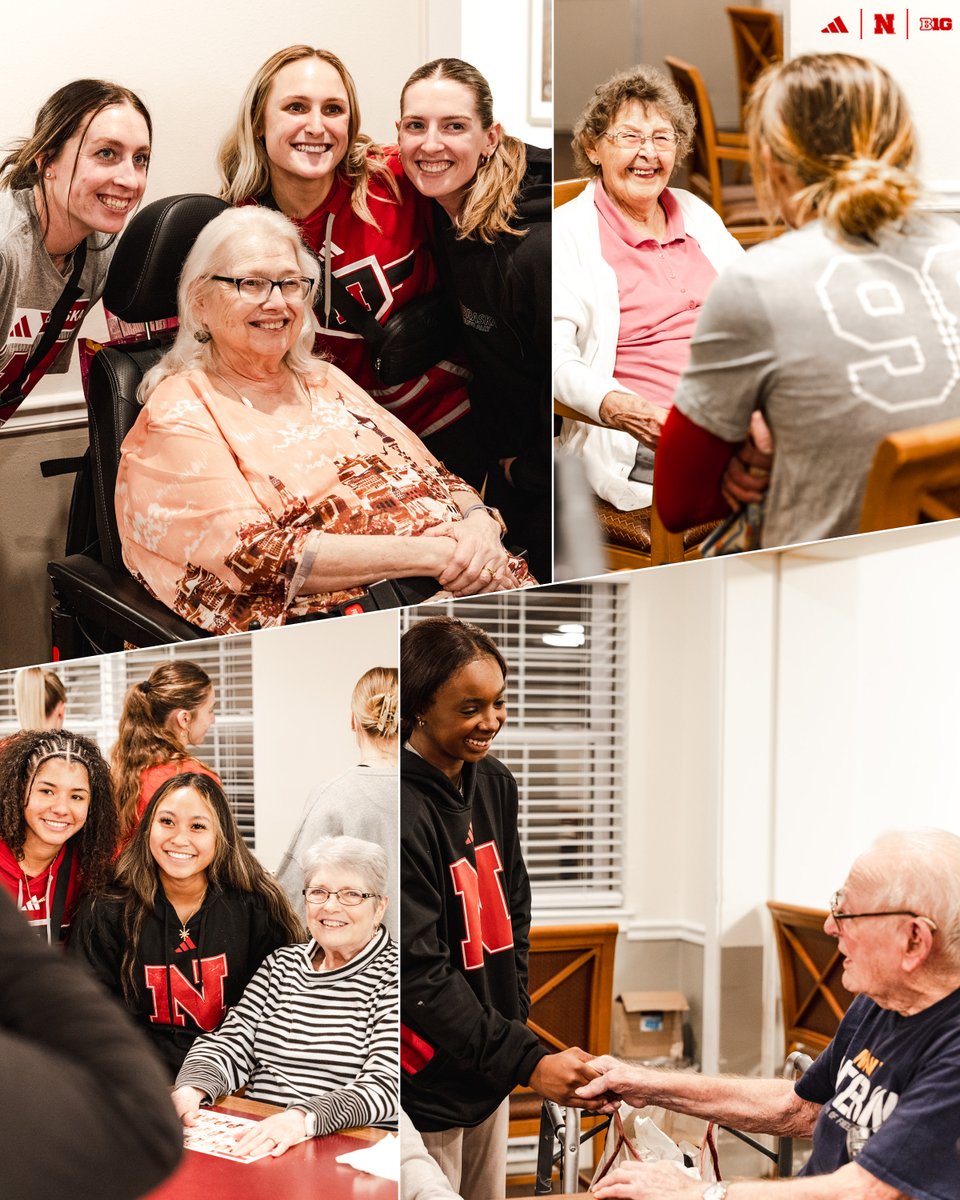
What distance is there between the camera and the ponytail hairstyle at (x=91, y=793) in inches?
160

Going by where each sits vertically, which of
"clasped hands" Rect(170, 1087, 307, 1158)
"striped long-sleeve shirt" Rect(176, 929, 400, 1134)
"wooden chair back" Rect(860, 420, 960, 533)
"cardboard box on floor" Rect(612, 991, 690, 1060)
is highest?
"wooden chair back" Rect(860, 420, 960, 533)

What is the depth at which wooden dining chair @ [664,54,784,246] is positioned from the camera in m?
3.17

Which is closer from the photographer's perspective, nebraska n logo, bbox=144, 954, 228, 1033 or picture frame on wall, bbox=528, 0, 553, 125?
picture frame on wall, bbox=528, 0, 553, 125

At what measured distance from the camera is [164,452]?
11.7ft

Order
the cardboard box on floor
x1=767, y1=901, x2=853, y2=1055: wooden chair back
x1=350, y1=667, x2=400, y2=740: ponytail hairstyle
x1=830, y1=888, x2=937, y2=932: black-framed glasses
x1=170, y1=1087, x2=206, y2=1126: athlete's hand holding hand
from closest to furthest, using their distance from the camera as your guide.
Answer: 1. x1=830, y1=888, x2=937, y2=932: black-framed glasses
2. x1=767, y1=901, x2=853, y2=1055: wooden chair back
3. the cardboard box on floor
4. x1=350, y1=667, x2=400, y2=740: ponytail hairstyle
5. x1=170, y1=1087, x2=206, y2=1126: athlete's hand holding hand

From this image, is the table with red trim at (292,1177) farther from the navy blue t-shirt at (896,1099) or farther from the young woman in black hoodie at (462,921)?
the navy blue t-shirt at (896,1099)

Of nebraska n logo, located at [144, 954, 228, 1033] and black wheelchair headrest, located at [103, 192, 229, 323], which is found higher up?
black wheelchair headrest, located at [103, 192, 229, 323]

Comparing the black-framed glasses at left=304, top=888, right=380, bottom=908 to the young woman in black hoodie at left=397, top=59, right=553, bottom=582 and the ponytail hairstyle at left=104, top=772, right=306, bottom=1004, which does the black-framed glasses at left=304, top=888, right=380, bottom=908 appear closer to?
the ponytail hairstyle at left=104, top=772, right=306, bottom=1004

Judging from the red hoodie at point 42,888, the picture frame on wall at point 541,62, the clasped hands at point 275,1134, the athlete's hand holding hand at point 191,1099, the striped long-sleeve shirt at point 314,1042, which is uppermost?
the picture frame on wall at point 541,62

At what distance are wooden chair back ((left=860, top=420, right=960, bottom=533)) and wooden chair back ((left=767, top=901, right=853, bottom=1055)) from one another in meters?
0.89

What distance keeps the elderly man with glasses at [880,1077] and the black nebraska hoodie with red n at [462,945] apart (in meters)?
0.43

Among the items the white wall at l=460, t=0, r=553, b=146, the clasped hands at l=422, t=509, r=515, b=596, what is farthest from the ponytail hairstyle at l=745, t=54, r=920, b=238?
the clasped hands at l=422, t=509, r=515, b=596

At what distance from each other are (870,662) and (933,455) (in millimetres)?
497

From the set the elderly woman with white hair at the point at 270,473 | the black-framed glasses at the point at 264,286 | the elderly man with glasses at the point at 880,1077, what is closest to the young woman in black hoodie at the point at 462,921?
the elderly woman with white hair at the point at 270,473
